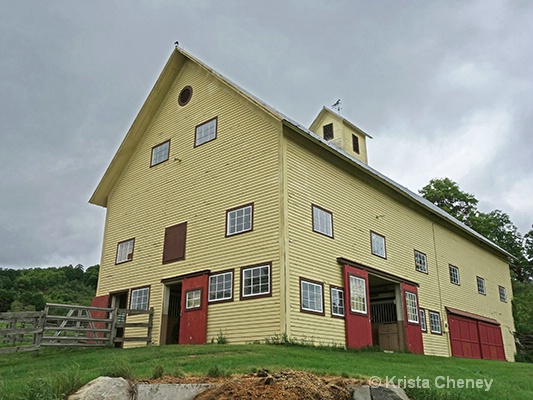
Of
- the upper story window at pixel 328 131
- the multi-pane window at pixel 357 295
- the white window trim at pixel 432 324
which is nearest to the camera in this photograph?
the multi-pane window at pixel 357 295

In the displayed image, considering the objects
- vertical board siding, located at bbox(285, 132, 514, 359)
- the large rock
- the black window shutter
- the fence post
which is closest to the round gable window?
the black window shutter

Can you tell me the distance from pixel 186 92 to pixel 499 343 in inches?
868

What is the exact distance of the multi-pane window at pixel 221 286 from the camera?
16.2 metres

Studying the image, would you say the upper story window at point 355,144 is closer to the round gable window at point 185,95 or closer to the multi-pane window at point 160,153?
the round gable window at point 185,95

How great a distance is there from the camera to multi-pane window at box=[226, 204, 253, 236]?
54.7 ft

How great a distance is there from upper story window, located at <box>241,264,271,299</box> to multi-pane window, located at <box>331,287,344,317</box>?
8.58 ft

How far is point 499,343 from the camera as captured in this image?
92.8 ft

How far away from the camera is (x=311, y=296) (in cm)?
1566

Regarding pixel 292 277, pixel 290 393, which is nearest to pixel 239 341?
pixel 292 277

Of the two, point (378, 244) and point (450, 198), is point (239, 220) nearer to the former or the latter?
point (378, 244)

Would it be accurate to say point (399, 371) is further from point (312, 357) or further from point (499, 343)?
point (499, 343)

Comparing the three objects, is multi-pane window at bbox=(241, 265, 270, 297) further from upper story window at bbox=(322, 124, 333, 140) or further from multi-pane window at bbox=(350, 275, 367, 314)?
upper story window at bbox=(322, 124, 333, 140)

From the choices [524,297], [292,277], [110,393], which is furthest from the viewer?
[524,297]

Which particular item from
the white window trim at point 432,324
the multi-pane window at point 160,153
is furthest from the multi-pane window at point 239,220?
the white window trim at point 432,324
